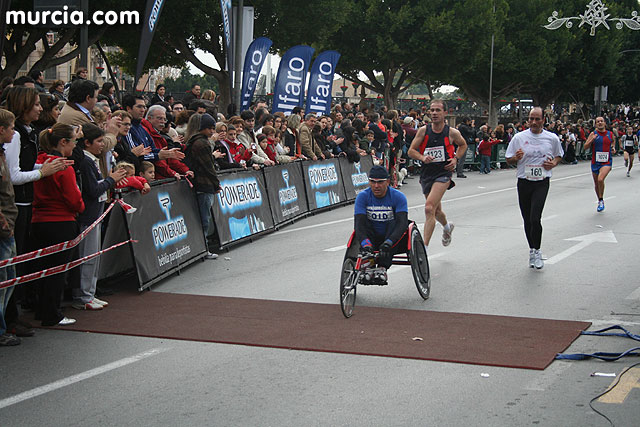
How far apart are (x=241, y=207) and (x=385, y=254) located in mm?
5238

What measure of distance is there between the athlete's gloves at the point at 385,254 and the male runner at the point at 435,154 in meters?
3.03

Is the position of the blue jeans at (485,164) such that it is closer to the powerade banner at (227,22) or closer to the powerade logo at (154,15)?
the powerade banner at (227,22)

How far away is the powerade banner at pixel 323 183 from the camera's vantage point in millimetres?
17595

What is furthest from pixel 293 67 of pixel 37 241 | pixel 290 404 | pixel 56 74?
pixel 56 74

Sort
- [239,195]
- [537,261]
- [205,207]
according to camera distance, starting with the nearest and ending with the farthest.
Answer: [537,261], [205,207], [239,195]

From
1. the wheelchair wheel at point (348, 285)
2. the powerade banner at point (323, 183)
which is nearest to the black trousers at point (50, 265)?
the wheelchair wheel at point (348, 285)

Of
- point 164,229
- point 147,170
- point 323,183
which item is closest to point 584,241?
point 323,183

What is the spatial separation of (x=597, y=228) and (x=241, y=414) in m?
11.5

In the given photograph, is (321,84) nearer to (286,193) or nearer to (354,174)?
(354,174)

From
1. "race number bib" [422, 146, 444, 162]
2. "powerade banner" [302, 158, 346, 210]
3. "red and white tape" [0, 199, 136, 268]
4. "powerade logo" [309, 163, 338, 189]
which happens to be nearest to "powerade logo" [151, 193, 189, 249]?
"red and white tape" [0, 199, 136, 268]

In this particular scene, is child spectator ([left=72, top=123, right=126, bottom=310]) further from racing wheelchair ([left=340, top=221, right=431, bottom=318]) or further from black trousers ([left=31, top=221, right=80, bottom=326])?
racing wheelchair ([left=340, top=221, right=431, bottom=318])

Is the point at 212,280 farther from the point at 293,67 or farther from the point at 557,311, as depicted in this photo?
the point at 293,67

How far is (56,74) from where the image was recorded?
63.2 m

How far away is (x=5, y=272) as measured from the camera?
24.5ft
